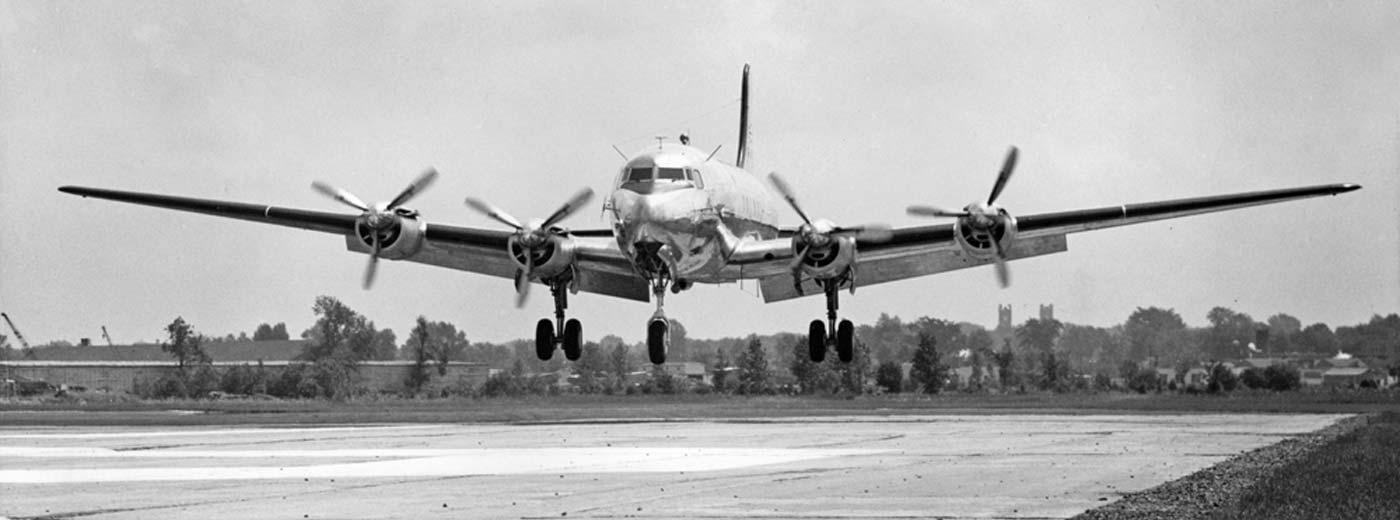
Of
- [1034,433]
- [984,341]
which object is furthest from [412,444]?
[984,341]

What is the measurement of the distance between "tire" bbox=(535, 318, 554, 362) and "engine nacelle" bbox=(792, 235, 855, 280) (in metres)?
6.52

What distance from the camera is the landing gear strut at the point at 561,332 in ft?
121

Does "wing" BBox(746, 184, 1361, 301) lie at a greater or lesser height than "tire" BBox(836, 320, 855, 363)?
greater

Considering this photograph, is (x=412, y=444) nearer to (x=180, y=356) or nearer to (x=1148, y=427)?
(x=1148, y=427)

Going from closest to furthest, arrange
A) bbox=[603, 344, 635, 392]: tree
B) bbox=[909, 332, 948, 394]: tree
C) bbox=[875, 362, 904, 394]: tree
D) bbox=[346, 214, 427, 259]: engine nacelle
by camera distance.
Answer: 1. bbox=[346, 214, 427, 259]: engine nacelle
2. bbox=[909, 332, 948, 394]: tree
3. bbox=[875, 362, 904, 394]: tree
4. bbox=[603, 344, 635, 392]: tree

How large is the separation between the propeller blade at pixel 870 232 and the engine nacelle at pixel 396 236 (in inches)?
388

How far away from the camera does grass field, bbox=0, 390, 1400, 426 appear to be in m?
66.1

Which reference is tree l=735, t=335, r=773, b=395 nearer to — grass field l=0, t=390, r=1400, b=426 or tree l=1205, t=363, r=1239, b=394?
grass field l=0, t=390, r=1400, b=426

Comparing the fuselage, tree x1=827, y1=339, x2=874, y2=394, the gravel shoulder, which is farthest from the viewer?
tree x1=827, y1=339, x2=874, y2=394

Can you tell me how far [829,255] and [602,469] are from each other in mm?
7212

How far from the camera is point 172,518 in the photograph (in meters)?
22.9

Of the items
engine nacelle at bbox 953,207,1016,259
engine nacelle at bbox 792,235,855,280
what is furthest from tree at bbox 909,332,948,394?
engine nacelle at bbox 953,207,1016,259

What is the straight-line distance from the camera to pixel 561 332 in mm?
36969

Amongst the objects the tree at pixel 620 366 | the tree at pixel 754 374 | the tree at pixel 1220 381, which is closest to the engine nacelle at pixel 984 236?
the tree at pixel 754 374
